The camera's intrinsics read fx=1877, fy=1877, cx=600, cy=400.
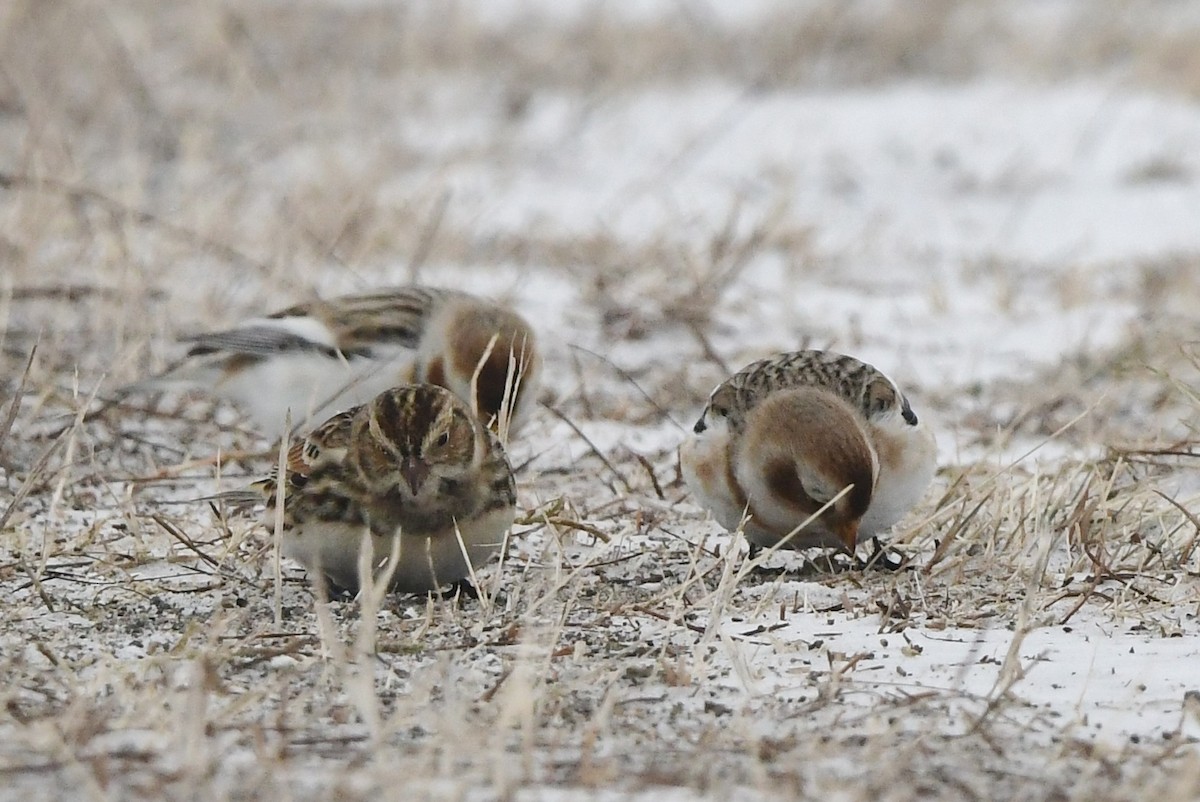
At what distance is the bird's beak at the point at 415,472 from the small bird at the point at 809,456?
93 centimetres

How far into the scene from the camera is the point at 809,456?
441cm

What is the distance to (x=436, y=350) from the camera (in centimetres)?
600

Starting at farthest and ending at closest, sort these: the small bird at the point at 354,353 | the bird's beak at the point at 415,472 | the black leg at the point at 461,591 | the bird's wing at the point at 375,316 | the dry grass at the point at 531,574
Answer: the bird's wing at the point at 375,316, the small bird at the point at 354,353, the black leg at the point at 461,591, the bird's beak at the point at 415,472, the dry grass at the point at 531,574

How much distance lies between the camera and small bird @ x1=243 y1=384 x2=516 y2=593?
390cm

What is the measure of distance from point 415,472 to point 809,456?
101 centimetres

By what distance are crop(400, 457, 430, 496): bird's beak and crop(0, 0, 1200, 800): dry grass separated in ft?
0.83

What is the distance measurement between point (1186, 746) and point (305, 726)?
143cm

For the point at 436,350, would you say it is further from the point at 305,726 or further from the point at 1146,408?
the point at 305,726

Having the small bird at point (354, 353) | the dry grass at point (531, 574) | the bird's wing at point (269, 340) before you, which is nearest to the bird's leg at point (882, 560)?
the dry grass at point (531, 574)

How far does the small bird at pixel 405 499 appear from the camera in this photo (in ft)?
12.8

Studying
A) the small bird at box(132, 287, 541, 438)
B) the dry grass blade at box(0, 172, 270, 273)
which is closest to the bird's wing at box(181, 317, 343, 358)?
the small bird at box(132, 287, 541, 438)

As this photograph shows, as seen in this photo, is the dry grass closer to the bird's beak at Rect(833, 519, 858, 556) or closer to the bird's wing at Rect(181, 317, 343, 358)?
the bird's beak at Rect(833, 519, 858, 556)

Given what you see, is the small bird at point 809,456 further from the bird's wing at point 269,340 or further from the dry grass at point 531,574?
the bird's wing at point 269,340

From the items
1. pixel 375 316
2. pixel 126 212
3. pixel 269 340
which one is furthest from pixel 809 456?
pixel 126 212
